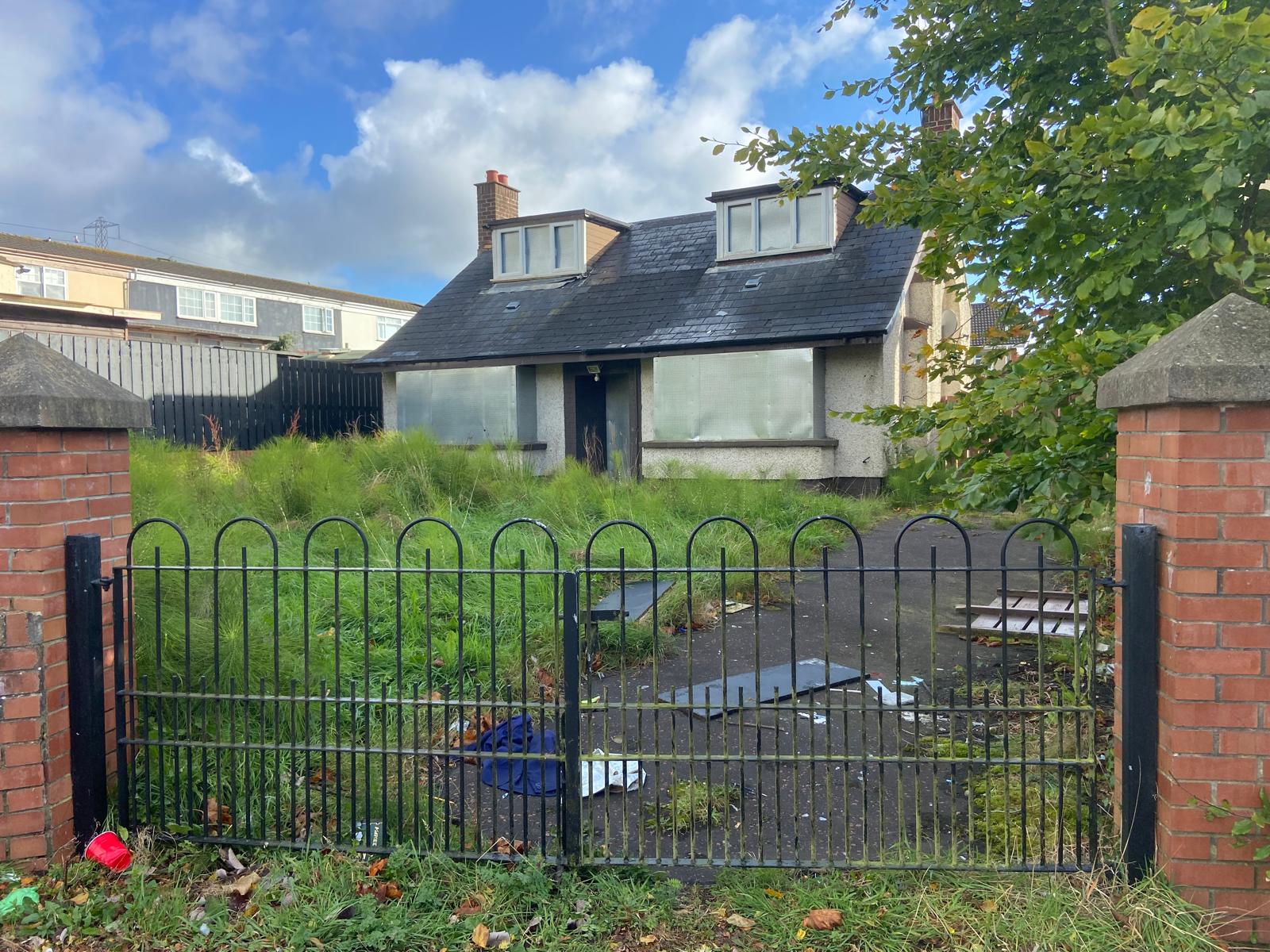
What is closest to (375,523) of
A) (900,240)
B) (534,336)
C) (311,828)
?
(311,828)

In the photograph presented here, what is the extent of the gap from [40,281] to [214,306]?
8.03 meters

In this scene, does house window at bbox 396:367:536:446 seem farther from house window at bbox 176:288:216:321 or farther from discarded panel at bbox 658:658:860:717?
house window at bbox 176:288:216:321

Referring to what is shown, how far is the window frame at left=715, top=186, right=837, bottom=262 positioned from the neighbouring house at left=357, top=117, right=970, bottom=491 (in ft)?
0.10

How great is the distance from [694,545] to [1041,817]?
5380mm

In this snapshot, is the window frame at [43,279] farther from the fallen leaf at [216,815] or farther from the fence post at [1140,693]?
the fence post at [1140,693]

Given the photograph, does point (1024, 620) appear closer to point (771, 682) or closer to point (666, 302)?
point (771, 682)

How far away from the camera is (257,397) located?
17.4 meters

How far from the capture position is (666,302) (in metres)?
16.2

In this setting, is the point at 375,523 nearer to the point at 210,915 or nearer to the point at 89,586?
the point at 89,586

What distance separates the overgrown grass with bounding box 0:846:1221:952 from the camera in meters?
2.70

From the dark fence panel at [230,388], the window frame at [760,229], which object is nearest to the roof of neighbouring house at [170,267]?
the dark fence panel at [230,388]

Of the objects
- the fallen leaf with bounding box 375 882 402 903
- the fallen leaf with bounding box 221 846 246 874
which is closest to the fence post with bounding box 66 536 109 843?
the fallen leaf with bounding box 221 846 246 874

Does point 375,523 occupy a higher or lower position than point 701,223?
lower

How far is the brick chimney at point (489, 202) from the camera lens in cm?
2114
